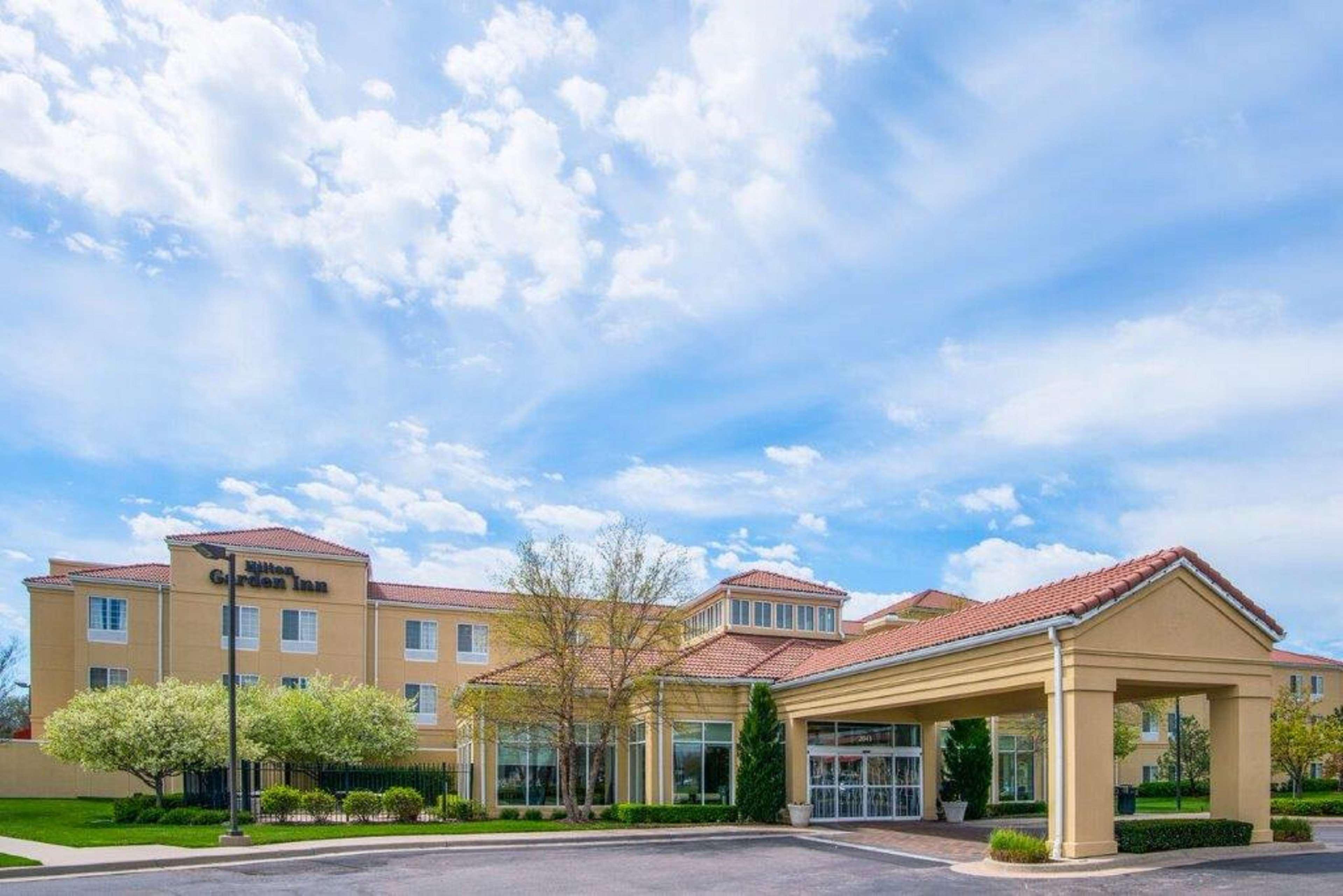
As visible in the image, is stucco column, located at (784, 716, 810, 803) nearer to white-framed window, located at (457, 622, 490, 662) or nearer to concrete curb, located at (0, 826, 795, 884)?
concrete curb, located at (0, 826, 795, 884)

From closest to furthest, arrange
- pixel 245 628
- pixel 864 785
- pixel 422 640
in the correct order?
pixel 864 785 < pixel 245 628 < pixel 422 640

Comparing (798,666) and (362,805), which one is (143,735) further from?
(798,666)

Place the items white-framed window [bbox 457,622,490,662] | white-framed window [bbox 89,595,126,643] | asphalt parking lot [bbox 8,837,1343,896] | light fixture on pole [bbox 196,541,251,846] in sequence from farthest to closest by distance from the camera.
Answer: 1. white-framed window [bbox 457,622,490,662]
2. white-framed window [bbox 89,595,126,643]
3. light fixture on pole [bbox 196,541,251,846]
4. asphalt parking lot [bbox 8,837,1343,896]

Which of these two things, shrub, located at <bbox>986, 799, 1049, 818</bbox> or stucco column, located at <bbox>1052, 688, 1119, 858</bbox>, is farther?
shrub, located at <bbox>986, 799, 1049, 818</bbox>

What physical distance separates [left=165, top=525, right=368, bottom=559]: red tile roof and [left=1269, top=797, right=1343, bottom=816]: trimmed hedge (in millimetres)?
36370

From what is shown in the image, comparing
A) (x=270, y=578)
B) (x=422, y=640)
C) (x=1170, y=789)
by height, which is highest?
(x=270, y=578)

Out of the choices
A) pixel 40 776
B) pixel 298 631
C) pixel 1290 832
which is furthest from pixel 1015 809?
pixel 40 776

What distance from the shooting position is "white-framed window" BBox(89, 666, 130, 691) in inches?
1793

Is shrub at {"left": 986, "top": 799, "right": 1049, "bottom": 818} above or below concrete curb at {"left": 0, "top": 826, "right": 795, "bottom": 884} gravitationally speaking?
below

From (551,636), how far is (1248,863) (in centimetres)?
1783

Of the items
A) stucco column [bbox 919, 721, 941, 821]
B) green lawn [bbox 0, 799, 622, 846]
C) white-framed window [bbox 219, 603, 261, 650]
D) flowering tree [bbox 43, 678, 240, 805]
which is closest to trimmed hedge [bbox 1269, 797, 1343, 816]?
stucco column [bbox 919, 721, 941, 821]

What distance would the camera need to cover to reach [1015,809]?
35.9m

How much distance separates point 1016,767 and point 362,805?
21.9 meters

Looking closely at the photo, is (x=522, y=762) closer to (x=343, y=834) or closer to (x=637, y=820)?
(x=637, y=820)
